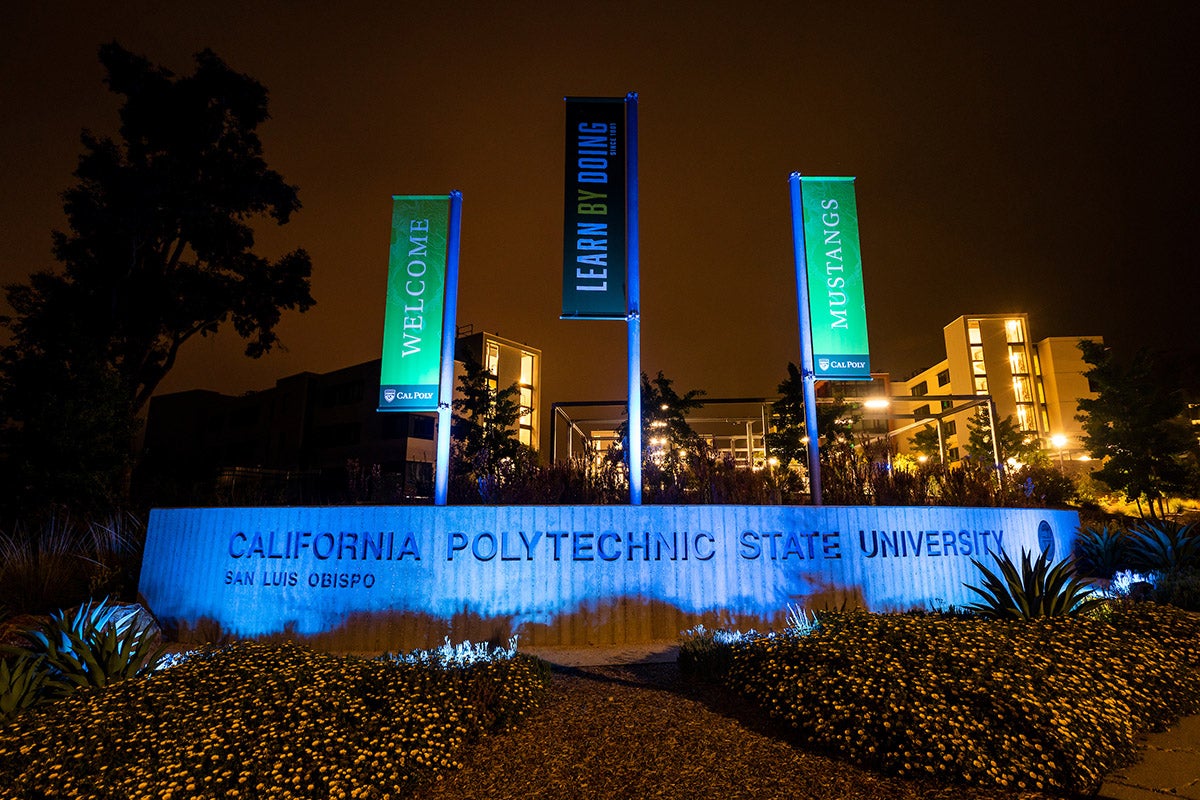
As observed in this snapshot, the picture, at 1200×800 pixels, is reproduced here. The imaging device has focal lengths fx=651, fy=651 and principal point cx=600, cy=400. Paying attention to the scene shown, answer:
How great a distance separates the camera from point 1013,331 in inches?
2367

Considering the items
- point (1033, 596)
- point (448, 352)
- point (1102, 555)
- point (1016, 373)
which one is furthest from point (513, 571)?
point (1016, 373)

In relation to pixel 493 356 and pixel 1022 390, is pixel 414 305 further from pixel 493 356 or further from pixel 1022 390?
pixel 1022 390

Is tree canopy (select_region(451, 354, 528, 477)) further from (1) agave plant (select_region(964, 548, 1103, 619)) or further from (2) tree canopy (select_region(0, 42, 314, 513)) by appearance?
(1) agave plant (select_region(964, 548, 1103, 619))

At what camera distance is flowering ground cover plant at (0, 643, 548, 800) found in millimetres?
3369

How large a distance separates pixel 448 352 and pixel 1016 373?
62.9 metres

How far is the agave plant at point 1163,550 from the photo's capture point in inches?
375

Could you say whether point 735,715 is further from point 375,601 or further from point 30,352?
point 30,352

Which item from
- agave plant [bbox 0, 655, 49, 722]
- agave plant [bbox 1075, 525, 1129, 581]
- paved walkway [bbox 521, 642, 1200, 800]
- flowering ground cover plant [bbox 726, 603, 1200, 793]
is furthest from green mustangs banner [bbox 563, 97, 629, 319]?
agave plant [bbox 1075, 525, 1129, 581]

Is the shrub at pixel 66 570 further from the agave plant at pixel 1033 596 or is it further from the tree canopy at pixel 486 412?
the tree canopy at pixel 486 412

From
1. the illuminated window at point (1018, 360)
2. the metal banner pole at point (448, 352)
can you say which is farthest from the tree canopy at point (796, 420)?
the illuminated window at point (1018, 360)

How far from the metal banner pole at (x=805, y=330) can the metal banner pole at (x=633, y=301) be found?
245 centimetres

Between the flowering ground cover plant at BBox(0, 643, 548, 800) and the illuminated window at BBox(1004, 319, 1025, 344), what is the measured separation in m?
67.2

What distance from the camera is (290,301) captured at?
21688 mm

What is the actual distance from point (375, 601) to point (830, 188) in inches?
334
